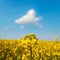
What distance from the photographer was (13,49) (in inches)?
674

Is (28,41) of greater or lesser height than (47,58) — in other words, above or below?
above

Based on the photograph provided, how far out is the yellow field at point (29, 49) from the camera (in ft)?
55.5

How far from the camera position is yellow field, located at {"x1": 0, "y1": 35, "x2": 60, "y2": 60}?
1691 cm

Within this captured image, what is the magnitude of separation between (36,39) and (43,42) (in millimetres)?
673

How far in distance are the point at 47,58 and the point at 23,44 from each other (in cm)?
206

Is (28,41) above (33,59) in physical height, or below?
above

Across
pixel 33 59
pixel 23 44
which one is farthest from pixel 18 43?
pixel 33 59

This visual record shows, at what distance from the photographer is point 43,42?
1833 centimetres

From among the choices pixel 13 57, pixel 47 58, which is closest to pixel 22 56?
pixel 13 57

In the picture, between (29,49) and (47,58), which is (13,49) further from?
(47,58)

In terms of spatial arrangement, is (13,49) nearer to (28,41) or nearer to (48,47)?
(28,41)

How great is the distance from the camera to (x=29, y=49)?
17.6 meters

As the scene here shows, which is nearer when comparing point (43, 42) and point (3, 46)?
point (3, 46)

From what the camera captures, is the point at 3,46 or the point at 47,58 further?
the point at 47,58
